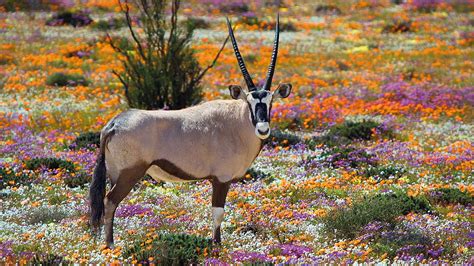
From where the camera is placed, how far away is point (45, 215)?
11305 mm

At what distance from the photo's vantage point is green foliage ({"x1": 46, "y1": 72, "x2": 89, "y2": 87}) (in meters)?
27.0

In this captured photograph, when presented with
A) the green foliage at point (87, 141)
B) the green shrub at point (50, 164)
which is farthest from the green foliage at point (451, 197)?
the green foliage at point (87, 141)

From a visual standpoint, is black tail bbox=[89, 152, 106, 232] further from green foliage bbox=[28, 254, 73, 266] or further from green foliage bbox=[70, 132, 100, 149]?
green foliage bbox=[70, 132, 100, 149]

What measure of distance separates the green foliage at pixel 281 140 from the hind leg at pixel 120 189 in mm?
9221

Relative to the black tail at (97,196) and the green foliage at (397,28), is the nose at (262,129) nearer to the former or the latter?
the black tail at (97,196)

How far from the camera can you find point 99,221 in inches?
377

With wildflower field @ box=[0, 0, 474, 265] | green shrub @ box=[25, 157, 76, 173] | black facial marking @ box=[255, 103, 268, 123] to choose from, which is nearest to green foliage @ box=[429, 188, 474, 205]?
wildflower field @ box=[0, 0, 474, 265]

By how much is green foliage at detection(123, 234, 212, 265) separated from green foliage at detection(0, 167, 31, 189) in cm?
501

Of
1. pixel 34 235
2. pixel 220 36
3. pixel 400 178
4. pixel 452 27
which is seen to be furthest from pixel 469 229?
pixel 452 27

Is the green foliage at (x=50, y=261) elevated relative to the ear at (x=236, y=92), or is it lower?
lower

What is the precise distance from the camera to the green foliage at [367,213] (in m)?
10.6

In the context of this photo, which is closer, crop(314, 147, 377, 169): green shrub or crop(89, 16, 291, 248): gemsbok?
crop(89, 16, 291, 248): gemsbok

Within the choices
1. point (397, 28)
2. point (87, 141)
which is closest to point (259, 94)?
point (87, 141)

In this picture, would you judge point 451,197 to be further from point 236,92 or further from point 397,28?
point 397,28
